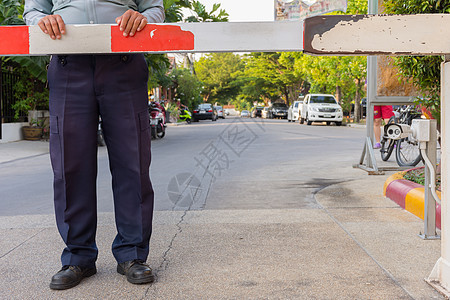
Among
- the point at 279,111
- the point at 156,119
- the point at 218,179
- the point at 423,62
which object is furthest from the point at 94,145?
the point at 279,111

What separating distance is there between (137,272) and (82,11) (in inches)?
57.3

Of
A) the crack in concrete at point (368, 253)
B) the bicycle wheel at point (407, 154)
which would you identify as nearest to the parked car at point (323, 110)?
the bicycle wheel at point (407, 154)

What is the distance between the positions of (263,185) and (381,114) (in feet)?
13.9

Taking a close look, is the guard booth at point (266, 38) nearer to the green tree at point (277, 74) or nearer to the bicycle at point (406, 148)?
the bicycle at point (406, 148)

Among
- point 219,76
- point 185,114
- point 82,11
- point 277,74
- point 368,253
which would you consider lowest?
point 368,253

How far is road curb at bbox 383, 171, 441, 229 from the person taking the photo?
13.8 feet

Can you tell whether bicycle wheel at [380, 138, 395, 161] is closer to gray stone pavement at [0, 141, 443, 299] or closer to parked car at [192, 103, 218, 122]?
gray stone pavement at [0, 141, 443, 299]

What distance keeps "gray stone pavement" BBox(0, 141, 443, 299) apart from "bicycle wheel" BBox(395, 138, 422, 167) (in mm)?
3023

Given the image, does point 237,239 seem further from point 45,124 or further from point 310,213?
point 45,124

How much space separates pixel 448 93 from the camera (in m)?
2.41

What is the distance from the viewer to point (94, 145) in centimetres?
276

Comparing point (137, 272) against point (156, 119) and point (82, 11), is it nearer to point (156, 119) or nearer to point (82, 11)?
point (82, 11)

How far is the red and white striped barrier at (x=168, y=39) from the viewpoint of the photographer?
2291mm

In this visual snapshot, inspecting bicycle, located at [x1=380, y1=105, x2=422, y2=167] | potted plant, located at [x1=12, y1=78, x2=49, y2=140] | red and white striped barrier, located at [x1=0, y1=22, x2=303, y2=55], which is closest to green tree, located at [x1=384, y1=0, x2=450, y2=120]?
red and white striped barrier, located at [x1=0, y1=22, x2=303, y2=55]
